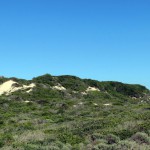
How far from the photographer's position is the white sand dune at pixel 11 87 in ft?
241

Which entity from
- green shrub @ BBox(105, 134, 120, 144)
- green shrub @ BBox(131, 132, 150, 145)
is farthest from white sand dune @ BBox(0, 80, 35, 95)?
green shrub @ BBox(131, 132, 150, 145)

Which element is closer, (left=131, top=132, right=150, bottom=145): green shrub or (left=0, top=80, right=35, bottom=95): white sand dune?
(left=131, top=132, right=150, bottom=145): green shrub

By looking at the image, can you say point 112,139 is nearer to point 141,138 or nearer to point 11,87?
point 141,138

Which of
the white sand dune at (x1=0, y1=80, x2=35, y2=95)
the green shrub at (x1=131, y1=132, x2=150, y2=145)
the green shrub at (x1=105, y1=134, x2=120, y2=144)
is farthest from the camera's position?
the white sand dune at (x1=0, y1=80, x2=35, y2=95)

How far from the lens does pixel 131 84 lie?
310 feet

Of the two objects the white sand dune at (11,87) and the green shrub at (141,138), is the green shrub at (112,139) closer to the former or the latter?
the green shrub at (141,138)

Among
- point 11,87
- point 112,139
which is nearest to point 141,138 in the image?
point 112,139

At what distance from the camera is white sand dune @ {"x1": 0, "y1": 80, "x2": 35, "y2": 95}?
73375 millimetres

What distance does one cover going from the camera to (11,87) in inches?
2977

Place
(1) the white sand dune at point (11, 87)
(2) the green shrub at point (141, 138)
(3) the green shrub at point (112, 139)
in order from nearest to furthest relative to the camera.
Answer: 1. (2) the green shrub at point (141, 138)
2. (3) the green shrub at point (112, 139)
3. (1) the white sand dune at point (11, 87)

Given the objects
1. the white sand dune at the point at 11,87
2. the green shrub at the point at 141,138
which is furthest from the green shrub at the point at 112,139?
the white sand dune at the point at 11,87

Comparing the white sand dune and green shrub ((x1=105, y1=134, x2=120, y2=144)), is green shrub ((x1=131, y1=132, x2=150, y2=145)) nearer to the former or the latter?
green shrub ((x1=105, y1=134, x2=120, y2=144))

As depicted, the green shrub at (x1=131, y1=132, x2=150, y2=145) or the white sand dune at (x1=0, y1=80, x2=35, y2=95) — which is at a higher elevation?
the white sand dune at (x1=0, y1=80, x2=35, y2=95)

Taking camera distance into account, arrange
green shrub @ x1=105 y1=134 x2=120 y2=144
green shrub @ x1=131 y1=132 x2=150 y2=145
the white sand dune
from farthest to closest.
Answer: the white sand dune → green shrub @ x1=105 y1=134 x2=120 y2=144 → green shrub @ x1=131 y1=132 x2=150 y2=145
